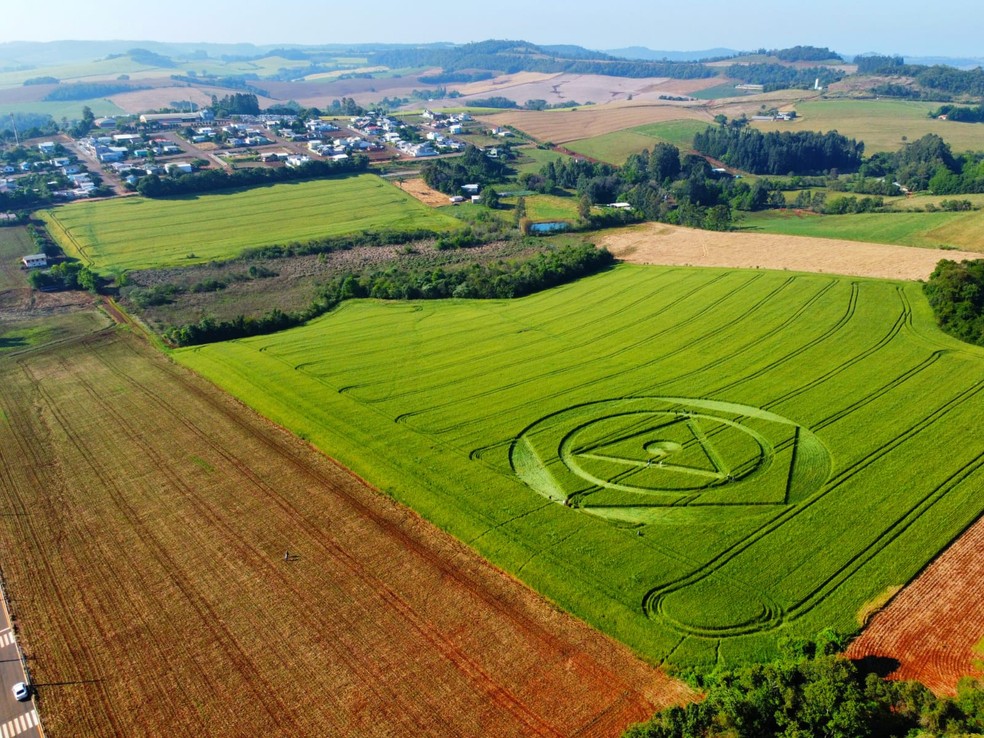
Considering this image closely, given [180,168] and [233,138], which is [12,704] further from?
[233,138]

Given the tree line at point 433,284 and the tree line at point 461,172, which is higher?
the tree line at point 461,172

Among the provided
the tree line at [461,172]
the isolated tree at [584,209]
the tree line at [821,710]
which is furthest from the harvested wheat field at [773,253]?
the tree line at [821,710]

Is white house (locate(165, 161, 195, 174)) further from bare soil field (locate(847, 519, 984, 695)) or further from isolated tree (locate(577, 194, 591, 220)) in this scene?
bare soil field (locate(847, 519, 984, 695))

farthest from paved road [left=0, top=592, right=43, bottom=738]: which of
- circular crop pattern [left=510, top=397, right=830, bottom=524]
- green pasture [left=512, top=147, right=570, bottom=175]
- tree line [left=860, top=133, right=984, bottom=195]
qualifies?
tree line [left=860, top=133, right=984, bottom=195]

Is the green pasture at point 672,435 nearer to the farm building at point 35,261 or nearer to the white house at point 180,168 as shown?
the farm building at point 35,261

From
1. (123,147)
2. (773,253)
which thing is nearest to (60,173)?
(123,147)

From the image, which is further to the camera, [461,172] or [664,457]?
[461,172]
